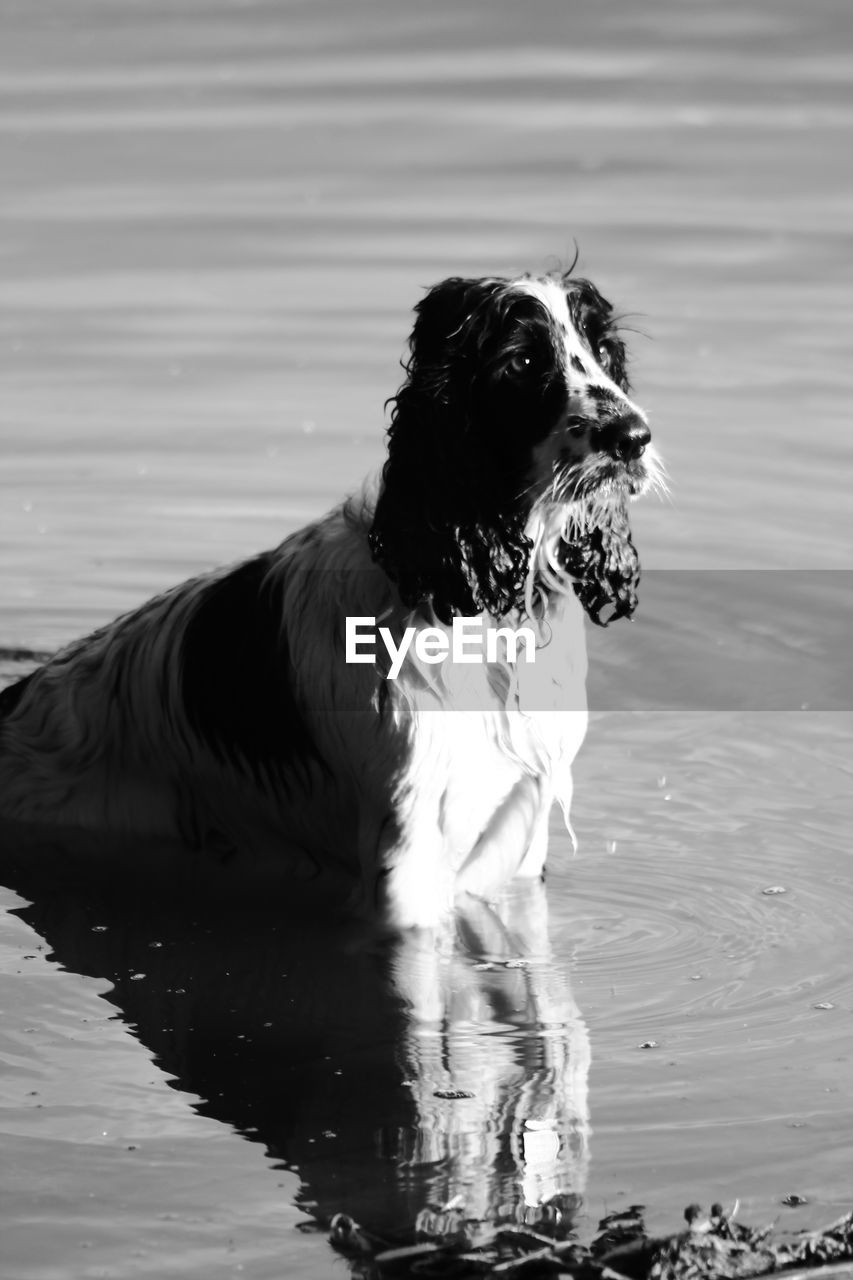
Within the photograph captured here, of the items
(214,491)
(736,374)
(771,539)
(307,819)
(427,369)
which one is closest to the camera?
(427,369)

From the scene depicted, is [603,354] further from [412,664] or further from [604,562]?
[412,664]

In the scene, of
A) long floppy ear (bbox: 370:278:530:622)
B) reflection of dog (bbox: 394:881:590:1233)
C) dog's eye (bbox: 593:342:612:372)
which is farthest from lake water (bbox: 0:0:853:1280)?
dog's eye (bbox: 593:342:612:372)

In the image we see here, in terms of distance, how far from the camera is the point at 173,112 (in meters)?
17.2

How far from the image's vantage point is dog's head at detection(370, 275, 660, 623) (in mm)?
5746

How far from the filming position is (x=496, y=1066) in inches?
223

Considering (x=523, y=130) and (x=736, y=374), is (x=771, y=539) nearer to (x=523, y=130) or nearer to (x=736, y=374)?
(x=736, y=374)

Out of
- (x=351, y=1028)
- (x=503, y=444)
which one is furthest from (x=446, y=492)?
(x=351, y=1028)

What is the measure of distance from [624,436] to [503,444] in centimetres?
40

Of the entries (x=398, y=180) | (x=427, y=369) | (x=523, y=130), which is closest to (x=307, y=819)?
(x=427, y=369)

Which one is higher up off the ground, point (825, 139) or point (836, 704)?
point (825, 139)

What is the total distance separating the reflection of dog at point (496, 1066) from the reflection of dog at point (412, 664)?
147mm

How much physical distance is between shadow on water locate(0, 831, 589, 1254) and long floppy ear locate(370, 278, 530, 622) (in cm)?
99

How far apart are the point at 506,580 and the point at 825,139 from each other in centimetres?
1115

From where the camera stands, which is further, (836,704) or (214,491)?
(214,491)
